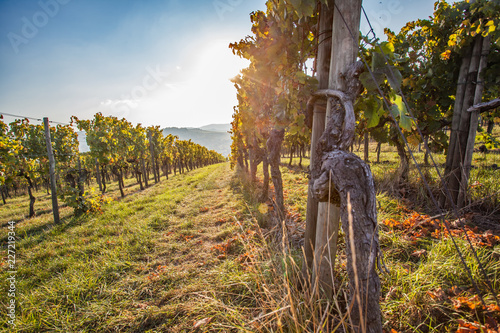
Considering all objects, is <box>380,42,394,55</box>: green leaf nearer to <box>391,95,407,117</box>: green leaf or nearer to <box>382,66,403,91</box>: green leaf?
<box>382,66,403,91</box>: green leaf

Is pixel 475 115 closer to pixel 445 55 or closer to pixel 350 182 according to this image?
pixel 445 55

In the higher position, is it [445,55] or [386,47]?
[445,55]

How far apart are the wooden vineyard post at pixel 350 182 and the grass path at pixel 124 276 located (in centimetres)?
170

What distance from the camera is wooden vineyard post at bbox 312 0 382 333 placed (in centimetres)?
117

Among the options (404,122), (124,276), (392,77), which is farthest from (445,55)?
(124,276)

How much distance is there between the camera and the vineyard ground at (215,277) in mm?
1861

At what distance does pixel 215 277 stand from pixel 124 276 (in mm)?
1904

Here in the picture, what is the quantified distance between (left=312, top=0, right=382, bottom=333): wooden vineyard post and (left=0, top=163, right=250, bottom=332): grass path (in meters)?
1.70

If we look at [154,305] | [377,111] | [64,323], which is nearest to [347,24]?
[377,111]

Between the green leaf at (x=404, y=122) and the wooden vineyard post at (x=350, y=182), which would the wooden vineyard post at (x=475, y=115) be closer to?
the green leaf at (x=404, y=122)

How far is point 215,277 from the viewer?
121 inches

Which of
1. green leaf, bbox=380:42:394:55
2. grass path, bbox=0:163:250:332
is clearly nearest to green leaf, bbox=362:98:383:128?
green leaf, bbox=380:42:394:55

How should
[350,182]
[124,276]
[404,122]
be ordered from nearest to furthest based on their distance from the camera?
[350,182], [404,122], [124,276]

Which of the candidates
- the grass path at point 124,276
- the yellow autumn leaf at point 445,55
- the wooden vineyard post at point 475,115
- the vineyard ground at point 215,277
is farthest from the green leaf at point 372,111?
the yellow autumn leaf at point 445,55
